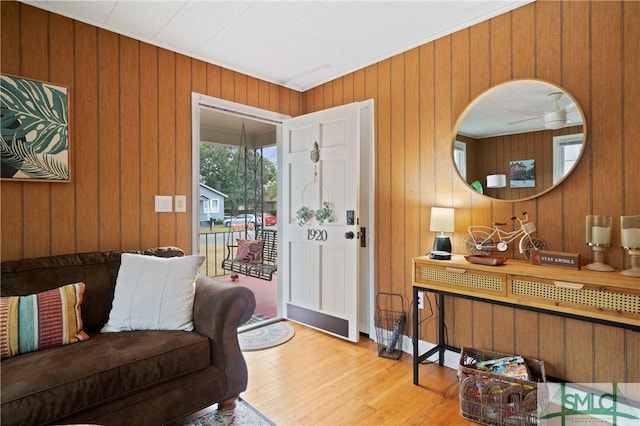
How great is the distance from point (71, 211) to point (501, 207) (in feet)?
9.52

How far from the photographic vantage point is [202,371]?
6.10 ft

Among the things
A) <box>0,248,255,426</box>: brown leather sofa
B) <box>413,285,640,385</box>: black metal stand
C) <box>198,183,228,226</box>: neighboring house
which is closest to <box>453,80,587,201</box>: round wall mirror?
<box>413,285,640,385</box>: black metal stand

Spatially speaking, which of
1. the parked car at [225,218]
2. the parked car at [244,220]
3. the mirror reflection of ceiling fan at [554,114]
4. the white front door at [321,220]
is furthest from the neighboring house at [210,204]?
the mirror reflection of ceiling fan at [554,114]

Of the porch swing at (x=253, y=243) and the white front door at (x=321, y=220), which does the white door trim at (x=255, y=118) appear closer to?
the white front door at (x=321, y=220)

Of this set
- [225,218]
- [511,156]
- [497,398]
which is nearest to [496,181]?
[511,156]

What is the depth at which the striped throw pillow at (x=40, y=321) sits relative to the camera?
1.63 meters

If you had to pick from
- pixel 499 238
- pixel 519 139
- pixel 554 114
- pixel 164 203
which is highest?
pixel 554 114

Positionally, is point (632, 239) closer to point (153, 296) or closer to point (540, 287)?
point (540, 287)

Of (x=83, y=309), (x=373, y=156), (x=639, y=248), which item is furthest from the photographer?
(x=373, y=156)

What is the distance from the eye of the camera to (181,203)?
9.19 ft

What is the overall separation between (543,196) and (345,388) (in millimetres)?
1747

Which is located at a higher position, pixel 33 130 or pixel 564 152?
pixel 33 130

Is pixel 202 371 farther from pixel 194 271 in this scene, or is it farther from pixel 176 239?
pixel 176 239

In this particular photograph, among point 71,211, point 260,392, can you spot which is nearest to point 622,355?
point 260,392
